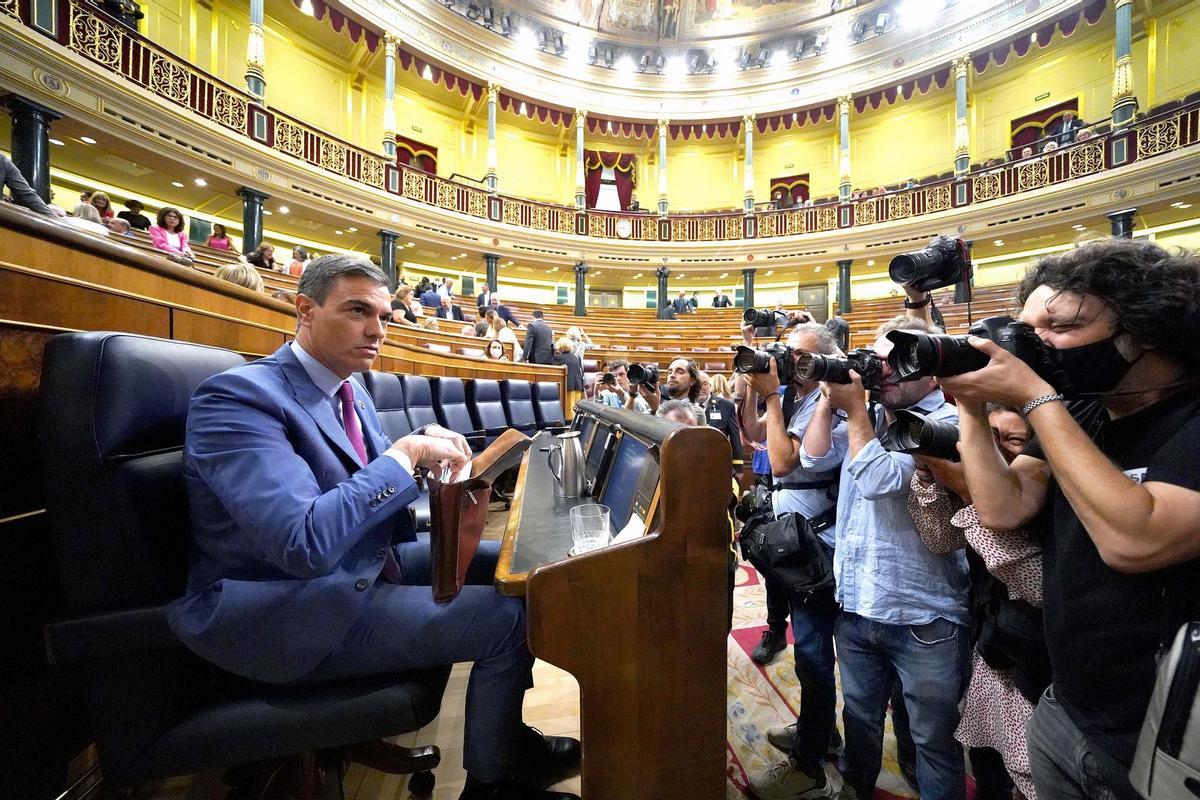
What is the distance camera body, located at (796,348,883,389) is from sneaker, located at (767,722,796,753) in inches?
43.4

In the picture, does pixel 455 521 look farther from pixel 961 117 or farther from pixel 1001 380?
pixel 961 117

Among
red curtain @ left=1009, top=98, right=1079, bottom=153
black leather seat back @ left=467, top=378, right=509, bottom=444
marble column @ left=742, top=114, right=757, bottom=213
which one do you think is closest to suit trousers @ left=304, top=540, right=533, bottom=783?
black leather seat back @ left=467, top=378, right=509, bottom=444

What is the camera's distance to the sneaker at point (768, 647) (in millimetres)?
1843

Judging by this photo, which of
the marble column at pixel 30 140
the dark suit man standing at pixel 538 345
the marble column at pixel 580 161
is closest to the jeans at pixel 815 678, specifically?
the dark suit man standing at pixel 538 345

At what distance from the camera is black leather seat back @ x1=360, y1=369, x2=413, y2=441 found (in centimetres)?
266

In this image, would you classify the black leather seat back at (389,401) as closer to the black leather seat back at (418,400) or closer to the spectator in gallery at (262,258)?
the black leather seat back at (418,400)

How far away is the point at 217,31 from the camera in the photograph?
824 cm

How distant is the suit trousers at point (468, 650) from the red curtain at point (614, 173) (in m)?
13.7

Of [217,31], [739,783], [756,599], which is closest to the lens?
[739,783]

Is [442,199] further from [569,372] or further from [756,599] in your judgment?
[756,599]

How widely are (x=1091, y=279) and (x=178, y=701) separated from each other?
1.58m

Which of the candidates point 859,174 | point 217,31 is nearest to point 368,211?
point 217,31

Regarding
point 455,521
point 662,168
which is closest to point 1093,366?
point 455,521

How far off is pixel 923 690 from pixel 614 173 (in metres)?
14.3
